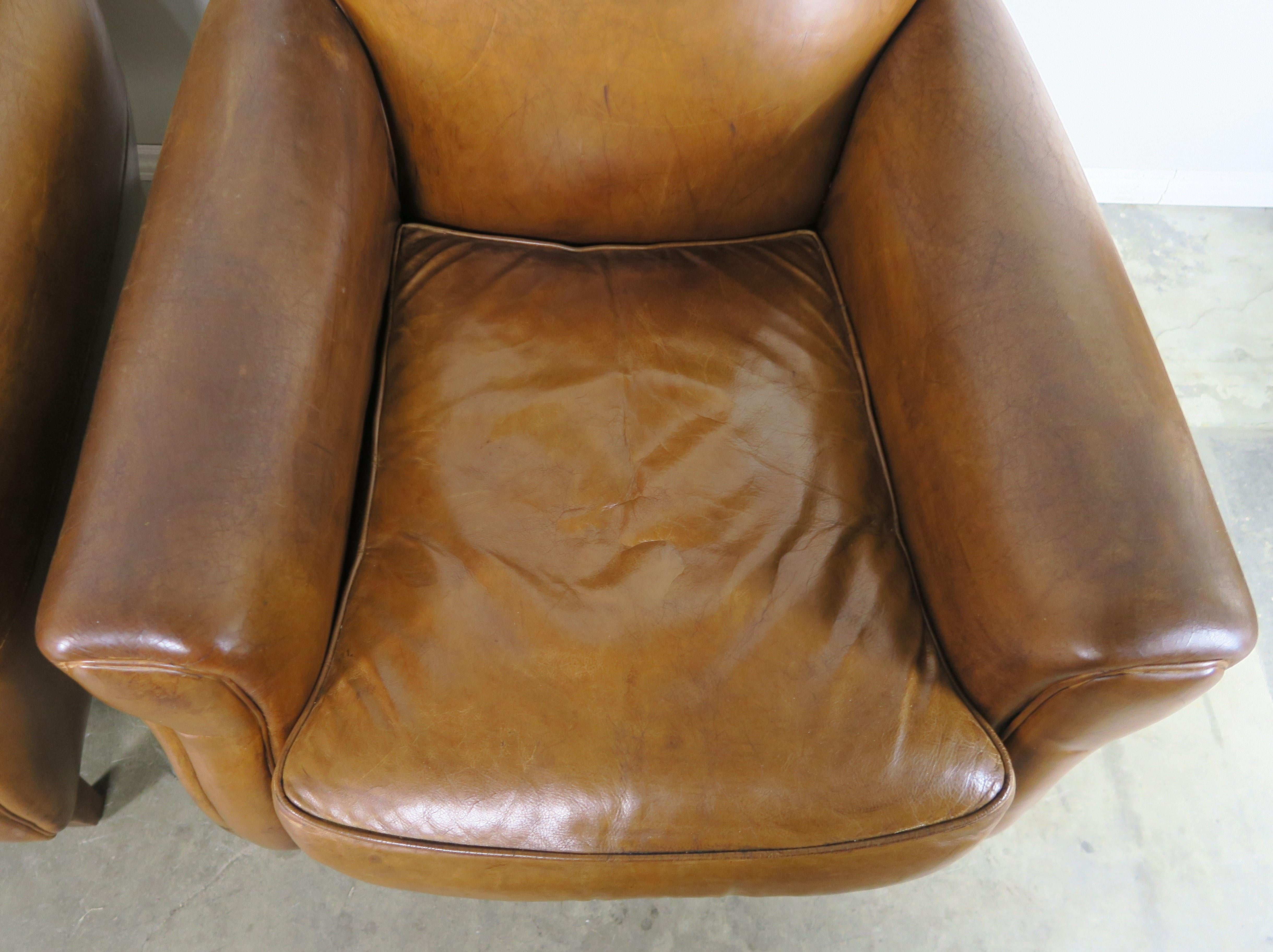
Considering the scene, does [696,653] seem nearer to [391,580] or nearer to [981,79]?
[391,580]

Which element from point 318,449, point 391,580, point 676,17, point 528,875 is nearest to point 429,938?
point 528,875

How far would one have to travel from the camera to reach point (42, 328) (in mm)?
918

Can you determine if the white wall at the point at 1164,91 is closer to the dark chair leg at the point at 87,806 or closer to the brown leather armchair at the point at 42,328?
the brown leather armchair at the point at 42,328

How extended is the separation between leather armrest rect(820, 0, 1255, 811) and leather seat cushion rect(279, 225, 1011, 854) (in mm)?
75

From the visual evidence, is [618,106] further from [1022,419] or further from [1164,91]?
[1164,91]

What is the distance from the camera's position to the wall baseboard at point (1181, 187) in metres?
1.86

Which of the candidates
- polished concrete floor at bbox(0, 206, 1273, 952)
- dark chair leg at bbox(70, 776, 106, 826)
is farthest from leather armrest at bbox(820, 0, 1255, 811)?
dark chair leg at bbox(70, 776, 106, 826)

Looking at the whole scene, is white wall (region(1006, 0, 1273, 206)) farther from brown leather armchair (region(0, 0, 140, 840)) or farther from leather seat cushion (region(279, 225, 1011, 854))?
brown leather armchair (region(0, 0, 140, 840))

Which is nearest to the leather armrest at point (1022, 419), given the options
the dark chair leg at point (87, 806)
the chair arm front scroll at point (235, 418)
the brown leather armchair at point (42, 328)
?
the chair arm front scroll at point (235, 418)

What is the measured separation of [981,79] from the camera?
1006 millimetres

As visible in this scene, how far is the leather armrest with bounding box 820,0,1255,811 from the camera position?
0.77m

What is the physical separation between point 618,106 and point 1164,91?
121 centimetres

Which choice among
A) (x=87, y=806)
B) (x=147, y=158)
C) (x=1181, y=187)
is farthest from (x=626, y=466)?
(x=1181, y=187)

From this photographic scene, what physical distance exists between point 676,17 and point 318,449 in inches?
24.2
